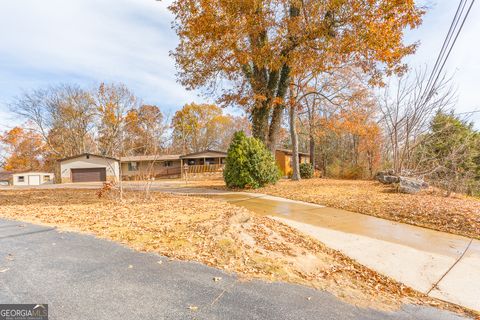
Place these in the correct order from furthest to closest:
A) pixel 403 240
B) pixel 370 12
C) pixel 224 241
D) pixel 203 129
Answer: pixel 203 129 < pixel 370 12 < pixel 403 240 < pixel 224 241

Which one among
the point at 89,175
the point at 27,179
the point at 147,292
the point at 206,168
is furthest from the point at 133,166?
the point at 147,292

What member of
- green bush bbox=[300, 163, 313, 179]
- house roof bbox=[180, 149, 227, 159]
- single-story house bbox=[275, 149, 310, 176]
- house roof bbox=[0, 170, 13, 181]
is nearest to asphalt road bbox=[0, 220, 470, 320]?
green bush bbox=[300, 163, 313, 179]

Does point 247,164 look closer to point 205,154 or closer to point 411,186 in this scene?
point 411,186

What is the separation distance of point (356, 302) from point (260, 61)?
30.9ft

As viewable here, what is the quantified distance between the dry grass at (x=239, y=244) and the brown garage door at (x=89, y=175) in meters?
20.8

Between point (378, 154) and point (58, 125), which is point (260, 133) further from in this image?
point (58, 125)

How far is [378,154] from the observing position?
66.7 ft

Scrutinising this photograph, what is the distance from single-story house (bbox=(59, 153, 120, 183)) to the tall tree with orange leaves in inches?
690

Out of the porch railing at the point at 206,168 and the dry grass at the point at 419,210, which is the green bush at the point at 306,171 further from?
the dry grass at the point at 419,210

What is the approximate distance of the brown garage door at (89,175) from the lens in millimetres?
25500

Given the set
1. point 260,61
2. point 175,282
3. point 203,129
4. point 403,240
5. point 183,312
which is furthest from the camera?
point 203,129

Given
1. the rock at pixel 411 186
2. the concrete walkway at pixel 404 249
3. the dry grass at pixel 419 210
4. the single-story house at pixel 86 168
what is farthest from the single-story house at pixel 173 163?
the concrete walkway at pixel 404 249

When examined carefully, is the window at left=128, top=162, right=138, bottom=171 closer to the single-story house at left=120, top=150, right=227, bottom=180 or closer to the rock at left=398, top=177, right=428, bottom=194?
the single-story house at left=120, top=150, right=227, bottom=180

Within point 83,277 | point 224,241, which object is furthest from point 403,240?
point 83,277
